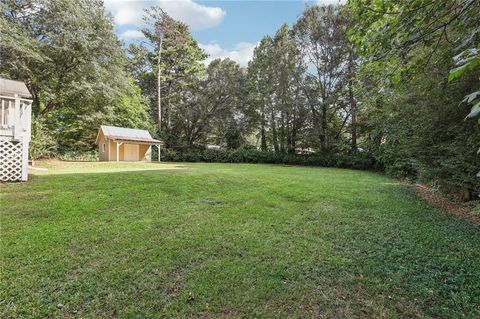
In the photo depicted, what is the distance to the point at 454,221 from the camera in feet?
14.8

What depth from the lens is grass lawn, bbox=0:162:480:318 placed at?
2.07 m

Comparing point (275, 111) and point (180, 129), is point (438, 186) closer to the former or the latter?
point (275, 111)

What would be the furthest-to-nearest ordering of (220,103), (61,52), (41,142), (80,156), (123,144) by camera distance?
(220,103), (80,156), (123,144), (61,52), (41,142)

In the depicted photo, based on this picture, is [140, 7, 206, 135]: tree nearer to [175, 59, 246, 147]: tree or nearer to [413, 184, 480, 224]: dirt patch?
[175, 59, 246, 147]: tree

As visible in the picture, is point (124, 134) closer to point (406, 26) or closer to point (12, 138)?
point (12, 138)

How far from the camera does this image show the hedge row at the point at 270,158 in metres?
16.4

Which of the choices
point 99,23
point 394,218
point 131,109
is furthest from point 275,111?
point 394,218

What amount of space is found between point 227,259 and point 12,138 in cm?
666

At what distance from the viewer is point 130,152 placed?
17.5 meters

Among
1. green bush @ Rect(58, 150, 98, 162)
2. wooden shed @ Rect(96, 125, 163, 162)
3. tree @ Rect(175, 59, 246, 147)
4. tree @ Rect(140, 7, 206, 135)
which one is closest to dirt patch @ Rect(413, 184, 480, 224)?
wooden shed @ Rect(96, 125, 163, 162)

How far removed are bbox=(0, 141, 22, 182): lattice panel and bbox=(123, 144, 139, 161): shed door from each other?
36.5ft

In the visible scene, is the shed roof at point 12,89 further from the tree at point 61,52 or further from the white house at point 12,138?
the tree at point 61,52

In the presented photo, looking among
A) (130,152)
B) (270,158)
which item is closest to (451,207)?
(270,158)

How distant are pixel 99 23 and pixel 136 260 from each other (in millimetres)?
17269
